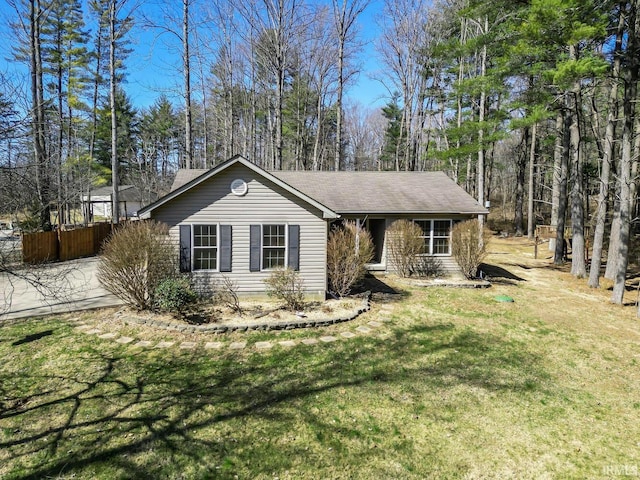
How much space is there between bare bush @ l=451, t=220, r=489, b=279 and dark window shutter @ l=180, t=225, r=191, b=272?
30.1ft

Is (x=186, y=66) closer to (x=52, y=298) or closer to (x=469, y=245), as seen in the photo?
(x=52, y=298)

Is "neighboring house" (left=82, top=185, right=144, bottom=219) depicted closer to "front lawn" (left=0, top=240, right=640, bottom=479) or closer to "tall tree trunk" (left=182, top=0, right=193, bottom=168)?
"tall tree trunk" (left=182, top=0, right=193, bottom=168)

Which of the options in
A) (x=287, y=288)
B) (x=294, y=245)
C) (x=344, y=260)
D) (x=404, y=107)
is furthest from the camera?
(x=404, y=107)

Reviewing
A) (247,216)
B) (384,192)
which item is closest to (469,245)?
(384,192)

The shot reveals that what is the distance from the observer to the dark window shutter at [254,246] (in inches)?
379

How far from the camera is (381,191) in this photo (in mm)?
14953

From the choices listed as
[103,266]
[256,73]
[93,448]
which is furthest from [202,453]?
[256,73]

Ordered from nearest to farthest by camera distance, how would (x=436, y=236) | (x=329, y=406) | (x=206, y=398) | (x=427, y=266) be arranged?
1. (x=329, y=406)
2. (x=206, y=398)
3. (x=427, y=266)
4. (x=436, y=236)

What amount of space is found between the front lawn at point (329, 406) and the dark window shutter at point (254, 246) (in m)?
2.47

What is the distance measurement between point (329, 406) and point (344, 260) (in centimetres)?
544

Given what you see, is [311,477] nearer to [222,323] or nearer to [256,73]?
[222,323]

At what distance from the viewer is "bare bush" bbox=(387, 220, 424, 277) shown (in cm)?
1297

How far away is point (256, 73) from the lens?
2681 cm

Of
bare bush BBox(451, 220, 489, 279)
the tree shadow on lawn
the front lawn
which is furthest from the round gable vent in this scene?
bare bush BBox(451, 220, 489, 279)
